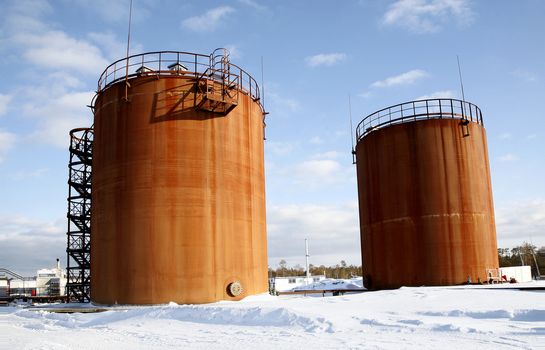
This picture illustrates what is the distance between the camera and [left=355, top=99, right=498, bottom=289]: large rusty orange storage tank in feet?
85.4

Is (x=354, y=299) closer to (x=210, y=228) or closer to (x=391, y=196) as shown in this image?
(x=210, y=228)

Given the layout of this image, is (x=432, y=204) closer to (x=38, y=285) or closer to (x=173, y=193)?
(x=173, y=193)

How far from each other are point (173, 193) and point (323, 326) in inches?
397

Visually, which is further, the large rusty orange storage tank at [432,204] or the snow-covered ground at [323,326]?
the large rusty orange storage tank at [432,204]

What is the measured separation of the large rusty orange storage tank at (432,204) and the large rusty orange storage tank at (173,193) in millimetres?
9014

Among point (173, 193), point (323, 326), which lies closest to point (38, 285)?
point (173, 193)

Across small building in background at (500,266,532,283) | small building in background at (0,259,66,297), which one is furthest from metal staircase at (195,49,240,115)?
small building in background at (0,259,66,297)

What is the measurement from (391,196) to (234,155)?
35.2ft

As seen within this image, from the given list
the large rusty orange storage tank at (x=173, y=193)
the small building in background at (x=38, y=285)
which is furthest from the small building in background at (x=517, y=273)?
the small building in background at (x=38, y=285)

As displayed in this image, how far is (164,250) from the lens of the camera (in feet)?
66.4

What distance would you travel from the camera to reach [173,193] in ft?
68.0

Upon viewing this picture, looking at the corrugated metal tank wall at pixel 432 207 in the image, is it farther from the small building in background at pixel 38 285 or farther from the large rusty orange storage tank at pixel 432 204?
the small building in background at pixel 38 285

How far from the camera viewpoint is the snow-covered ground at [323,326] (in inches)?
441

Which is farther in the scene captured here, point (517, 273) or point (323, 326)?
point (517, 273)
